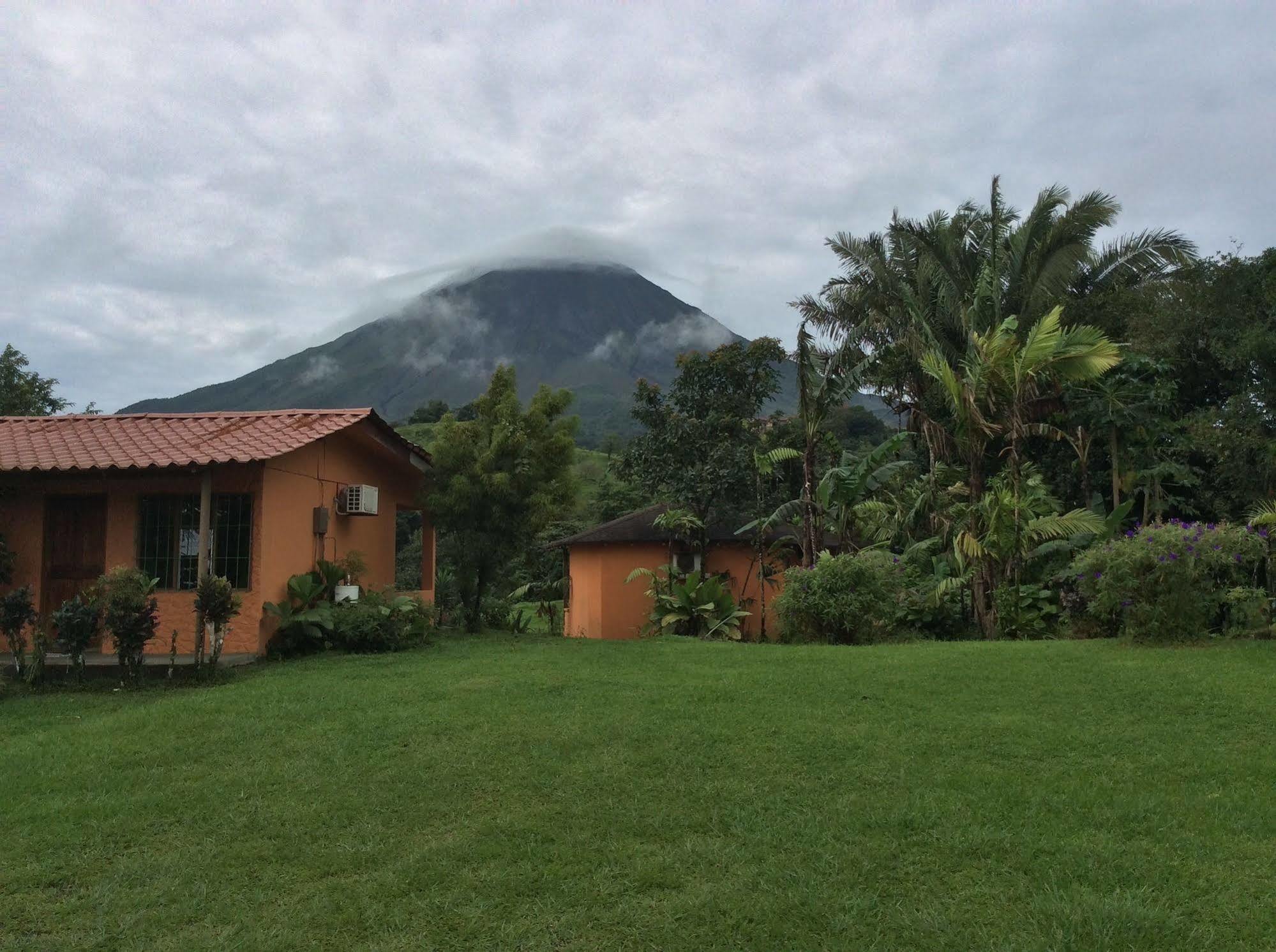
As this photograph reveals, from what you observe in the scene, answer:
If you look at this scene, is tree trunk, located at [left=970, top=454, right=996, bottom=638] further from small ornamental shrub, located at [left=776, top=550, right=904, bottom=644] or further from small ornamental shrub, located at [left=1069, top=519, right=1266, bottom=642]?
small ornamental shrub, located at [left=1069, top=519, right=1266, bottom=642]

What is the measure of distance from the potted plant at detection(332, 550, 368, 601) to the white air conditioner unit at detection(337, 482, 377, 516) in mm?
589

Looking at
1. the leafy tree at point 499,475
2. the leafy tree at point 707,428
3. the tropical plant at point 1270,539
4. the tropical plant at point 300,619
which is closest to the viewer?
the tropical plant at point 1270,539

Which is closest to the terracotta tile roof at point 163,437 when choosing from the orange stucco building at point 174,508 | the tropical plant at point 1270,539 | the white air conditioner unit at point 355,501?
the orange stucco building at point 174,508

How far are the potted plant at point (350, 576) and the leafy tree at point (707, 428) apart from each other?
6.04 meters

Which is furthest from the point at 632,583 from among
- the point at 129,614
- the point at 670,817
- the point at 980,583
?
the point at 670,817

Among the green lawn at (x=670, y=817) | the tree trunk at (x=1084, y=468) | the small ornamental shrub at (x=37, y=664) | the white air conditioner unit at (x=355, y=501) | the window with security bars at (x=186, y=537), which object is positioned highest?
the tree trunk at (x=1084, y=468)

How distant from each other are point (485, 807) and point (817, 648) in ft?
19.3

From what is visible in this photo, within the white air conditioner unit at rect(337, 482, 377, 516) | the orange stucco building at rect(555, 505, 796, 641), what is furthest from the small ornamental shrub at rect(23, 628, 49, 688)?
the orange stucco building at rect(555, 505, 796, 641)

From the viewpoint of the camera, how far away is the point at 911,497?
1730 cm

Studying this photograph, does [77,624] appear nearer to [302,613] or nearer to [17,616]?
[17,616]

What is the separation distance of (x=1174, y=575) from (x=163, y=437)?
457 inches

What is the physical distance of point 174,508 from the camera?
11352 millimetres

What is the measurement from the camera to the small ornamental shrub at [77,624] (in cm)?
907

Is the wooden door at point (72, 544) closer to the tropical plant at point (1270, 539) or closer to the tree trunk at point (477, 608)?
the tree trunk at point (477, 608)
